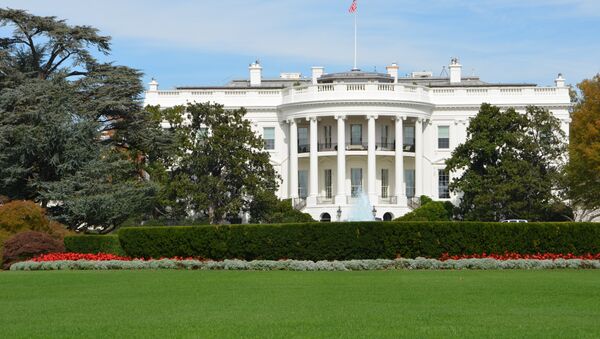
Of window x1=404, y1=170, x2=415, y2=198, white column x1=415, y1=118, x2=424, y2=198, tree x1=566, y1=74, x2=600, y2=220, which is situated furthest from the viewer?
window x1=404, y1=170, x2=415, y2=198

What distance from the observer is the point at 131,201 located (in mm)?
47031

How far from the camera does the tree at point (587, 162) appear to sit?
59906 millimetres

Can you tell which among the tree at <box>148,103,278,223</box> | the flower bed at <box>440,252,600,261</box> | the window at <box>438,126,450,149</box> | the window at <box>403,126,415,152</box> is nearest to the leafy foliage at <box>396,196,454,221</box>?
the window at <box>403,126,415,152</box>

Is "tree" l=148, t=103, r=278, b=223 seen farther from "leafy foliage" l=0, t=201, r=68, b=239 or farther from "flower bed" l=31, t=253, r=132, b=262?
"flower bed" l=31, t=253, r=132, b=262

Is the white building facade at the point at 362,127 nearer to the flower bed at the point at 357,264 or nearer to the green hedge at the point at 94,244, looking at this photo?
the green hedge at the point at 94,244

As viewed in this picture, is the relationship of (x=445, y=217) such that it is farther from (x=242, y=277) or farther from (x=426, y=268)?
(x=242, y=277)

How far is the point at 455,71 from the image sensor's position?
85.1m

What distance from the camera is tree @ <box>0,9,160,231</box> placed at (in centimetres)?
4591

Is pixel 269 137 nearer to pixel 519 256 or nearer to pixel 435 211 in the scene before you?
pixel 435 211

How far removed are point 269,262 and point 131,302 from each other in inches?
508

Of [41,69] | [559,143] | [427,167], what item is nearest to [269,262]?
[41,69]

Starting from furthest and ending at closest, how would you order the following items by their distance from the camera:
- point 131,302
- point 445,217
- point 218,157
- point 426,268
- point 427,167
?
point 427,167 < point 445,217 < point 218,157 < point 426,268 < point 131,302

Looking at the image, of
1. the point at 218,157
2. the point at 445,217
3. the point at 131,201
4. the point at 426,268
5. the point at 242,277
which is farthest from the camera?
the point at 445,217

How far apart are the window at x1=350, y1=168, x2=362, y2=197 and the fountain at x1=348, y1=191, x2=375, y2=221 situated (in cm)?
137
